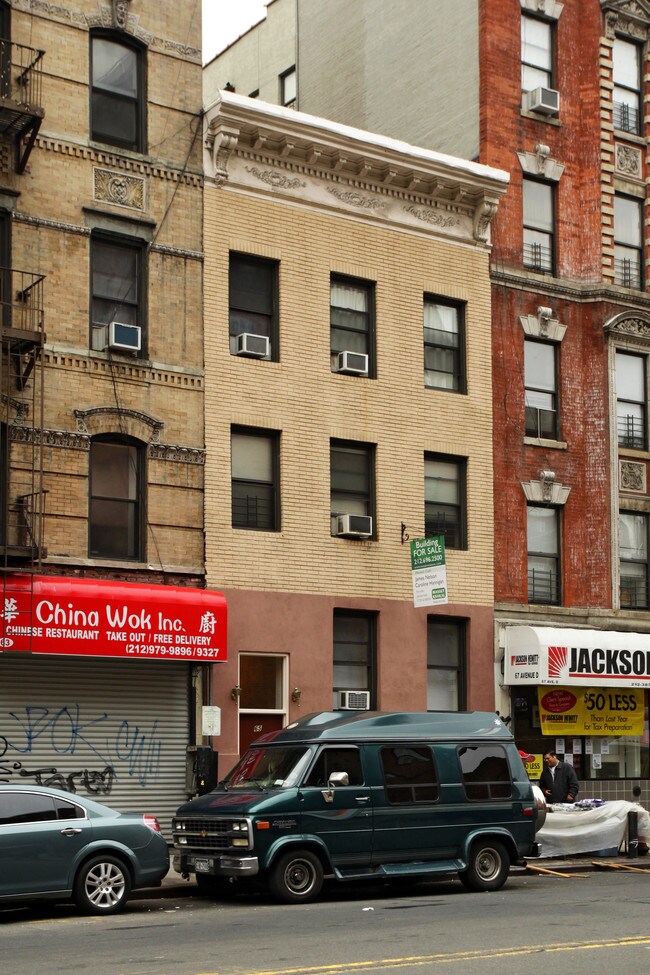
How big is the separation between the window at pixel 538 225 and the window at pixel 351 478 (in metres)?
5.91

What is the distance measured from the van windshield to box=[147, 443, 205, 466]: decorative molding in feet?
20.3

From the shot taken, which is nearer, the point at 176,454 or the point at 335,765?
the point at 335,765

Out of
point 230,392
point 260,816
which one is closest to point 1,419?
point 230,392

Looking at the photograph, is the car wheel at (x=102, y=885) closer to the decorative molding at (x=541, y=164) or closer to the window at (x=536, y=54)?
the decorative molding at (x=541, y=164)

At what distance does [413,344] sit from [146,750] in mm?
9094

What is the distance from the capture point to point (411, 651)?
25969 mm

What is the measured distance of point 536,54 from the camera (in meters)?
29.9

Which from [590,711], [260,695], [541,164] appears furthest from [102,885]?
[541,164]

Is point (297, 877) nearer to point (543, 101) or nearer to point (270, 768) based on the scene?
point (270, 768)

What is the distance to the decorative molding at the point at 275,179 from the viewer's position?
25.2 m

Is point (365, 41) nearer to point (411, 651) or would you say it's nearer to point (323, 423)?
point (323, 423)

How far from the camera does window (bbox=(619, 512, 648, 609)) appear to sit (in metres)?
29.2

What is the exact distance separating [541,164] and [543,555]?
7945mm

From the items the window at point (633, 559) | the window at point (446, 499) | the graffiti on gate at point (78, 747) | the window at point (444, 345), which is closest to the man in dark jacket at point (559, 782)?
the window at point (446, 499)
